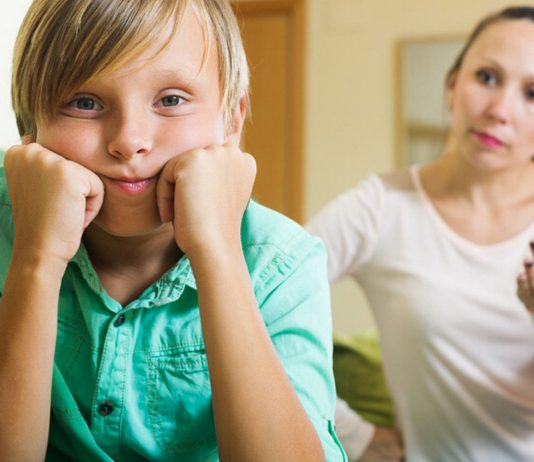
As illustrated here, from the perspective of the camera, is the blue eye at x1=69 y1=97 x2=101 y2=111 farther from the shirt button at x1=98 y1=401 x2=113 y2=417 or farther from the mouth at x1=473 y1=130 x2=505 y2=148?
the mouth at x1=473 y1=130 x2=505 y2=148

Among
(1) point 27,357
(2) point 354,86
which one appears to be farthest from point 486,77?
(2) point 354,86

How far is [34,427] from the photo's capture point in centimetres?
68

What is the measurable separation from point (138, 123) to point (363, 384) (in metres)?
1.10

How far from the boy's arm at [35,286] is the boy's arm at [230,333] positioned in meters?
0.09

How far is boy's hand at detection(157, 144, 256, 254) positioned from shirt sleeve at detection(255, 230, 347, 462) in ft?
0.30

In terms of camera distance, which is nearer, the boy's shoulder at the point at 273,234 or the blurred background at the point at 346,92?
the boy's shoulder at the point at 273,234

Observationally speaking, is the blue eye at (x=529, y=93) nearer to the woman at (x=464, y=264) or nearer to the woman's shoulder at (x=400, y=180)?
the woman at (x=464, y=264)

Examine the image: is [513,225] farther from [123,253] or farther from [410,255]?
[123,253]

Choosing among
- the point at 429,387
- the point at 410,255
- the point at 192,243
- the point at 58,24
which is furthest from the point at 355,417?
the point at 58,24

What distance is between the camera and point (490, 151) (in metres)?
1.36

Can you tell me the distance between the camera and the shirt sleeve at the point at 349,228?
1.40 m

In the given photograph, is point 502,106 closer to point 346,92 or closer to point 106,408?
point 106,408

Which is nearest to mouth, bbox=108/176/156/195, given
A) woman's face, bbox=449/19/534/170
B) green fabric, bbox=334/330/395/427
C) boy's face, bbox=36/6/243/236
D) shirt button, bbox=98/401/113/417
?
boy's face, bbox=36/6/243/236

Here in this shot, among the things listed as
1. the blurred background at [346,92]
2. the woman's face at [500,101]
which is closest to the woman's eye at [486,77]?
the woman's face at [500,101]
